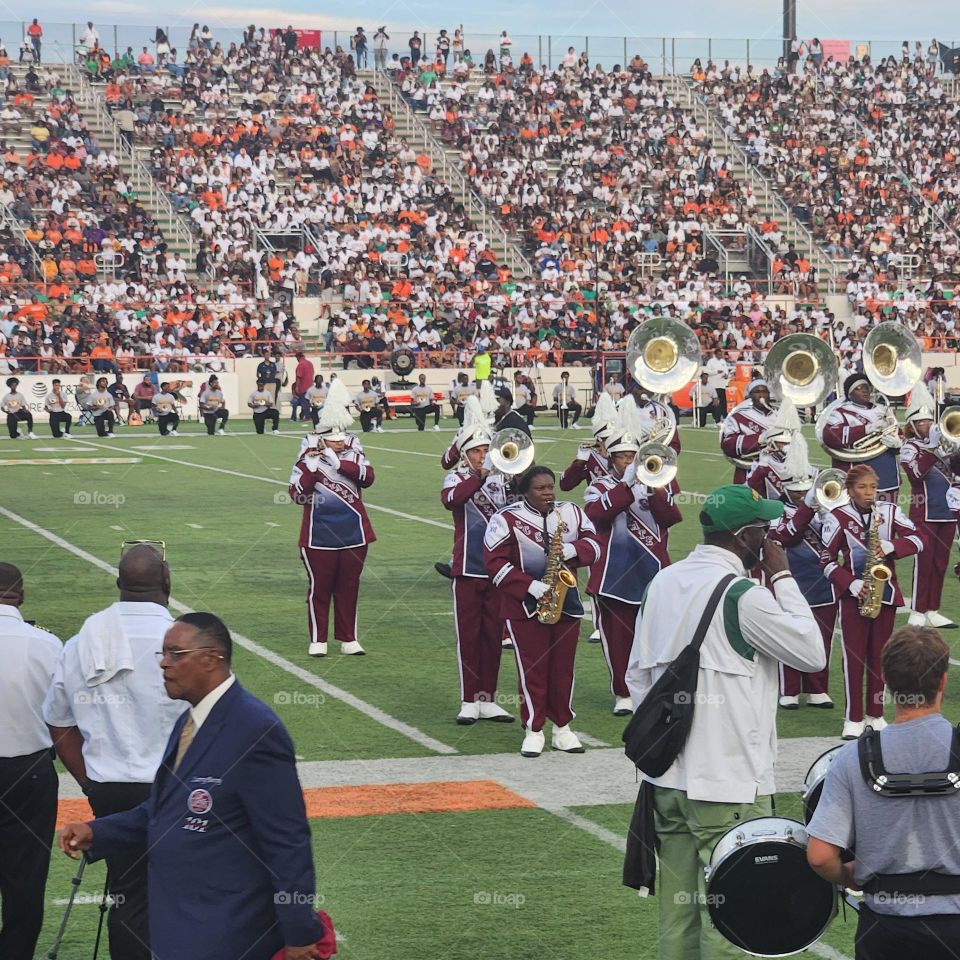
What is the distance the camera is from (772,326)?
150ft

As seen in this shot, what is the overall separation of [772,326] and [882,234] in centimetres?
736

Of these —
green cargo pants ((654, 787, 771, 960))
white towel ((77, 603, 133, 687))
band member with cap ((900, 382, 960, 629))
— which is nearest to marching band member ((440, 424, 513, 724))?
band member with cap ((900, 382, 960, 629))

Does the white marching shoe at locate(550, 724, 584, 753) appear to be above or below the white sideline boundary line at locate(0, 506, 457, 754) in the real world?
above

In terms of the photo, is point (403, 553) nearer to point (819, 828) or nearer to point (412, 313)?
point (819, 828)

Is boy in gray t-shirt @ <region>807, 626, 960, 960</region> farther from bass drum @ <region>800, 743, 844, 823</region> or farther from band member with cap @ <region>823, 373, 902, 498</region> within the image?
band member with cap @ <region>823, 373, 902, 498</region>

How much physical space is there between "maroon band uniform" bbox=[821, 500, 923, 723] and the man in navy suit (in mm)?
6383

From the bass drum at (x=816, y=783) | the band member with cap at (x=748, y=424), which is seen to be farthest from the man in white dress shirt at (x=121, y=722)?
the band member with cap at (x=748, y=424)

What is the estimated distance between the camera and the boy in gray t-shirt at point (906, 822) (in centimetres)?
460

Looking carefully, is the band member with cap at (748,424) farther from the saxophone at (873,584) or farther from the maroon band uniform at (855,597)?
the saxophone at (873,584)

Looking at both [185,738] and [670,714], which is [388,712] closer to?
[670,714]

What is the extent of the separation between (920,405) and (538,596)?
634 centimetres

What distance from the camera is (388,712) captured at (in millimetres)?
11461

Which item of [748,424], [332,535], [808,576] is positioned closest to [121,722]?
[808,576]

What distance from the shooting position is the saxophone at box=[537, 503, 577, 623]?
33.4 feet
